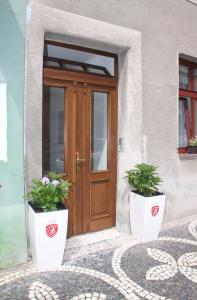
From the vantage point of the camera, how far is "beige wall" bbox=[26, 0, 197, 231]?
3.68 m

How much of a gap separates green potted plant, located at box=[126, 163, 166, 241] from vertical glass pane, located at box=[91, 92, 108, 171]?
17.9 inches

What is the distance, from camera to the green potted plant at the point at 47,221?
2711 mm

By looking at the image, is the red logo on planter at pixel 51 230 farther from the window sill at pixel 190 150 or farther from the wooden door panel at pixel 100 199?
the window sill at pixel 190 150

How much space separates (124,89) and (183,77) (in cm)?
152

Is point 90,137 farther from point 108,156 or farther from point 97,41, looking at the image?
point 97,41

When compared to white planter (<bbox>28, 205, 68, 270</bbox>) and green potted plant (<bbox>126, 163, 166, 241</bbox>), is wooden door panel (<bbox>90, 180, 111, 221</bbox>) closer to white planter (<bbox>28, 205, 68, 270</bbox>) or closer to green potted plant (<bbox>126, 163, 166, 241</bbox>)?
green potted plant (<bbox>126, 163, 166, 241</bbox>)

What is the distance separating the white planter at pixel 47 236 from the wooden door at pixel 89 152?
0.77 m

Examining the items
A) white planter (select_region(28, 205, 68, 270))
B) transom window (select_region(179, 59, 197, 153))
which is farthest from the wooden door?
transom window (select_region(179, 59, 197, 153))

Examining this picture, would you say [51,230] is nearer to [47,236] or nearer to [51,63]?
[47,236]

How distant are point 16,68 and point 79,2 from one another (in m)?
1.18

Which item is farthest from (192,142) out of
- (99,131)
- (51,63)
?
(51,63)

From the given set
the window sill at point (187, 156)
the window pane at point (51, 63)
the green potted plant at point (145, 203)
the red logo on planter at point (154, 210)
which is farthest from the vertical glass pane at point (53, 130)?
the window sill at point (187, 156)

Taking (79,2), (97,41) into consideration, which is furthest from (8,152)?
(79,2)

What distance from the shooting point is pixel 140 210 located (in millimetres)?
3510
